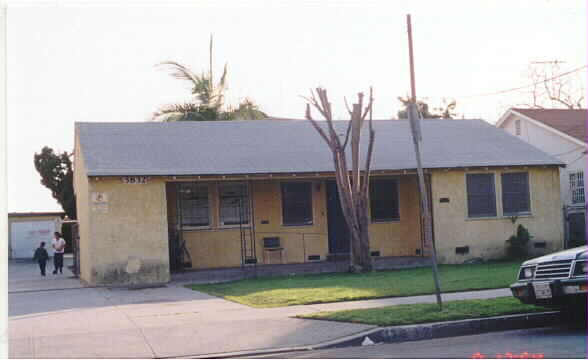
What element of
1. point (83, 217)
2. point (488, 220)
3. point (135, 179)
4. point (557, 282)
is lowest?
point (557, 282)

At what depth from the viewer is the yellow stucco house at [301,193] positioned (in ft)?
73.3

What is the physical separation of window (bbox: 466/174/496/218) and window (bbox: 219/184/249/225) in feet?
20.6

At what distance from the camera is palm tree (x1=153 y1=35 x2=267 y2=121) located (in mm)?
35031

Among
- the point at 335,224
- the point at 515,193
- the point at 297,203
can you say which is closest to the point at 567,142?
the point at 515,193

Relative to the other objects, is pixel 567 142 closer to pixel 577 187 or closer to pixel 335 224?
pixel 577 187

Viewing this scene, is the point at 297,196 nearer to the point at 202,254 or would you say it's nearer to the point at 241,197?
the point at 241,197

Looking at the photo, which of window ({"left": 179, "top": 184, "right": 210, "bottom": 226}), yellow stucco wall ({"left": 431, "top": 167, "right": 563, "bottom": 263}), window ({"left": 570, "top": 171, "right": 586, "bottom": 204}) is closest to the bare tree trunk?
yellow stucco wall ({"left": 431, "top": 167, "right": 563, "bottom": 263})

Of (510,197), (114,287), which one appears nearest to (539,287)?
(114,287)

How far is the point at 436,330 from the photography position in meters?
11.6

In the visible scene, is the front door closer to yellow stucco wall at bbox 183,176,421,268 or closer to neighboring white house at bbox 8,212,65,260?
yellow stucco wall at bbox 183,176,421,268

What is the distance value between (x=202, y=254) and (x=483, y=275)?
810 cm

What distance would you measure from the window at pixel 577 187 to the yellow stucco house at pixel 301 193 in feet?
15.4

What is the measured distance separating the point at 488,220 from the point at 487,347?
13582 mm

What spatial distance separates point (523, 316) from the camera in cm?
1202
